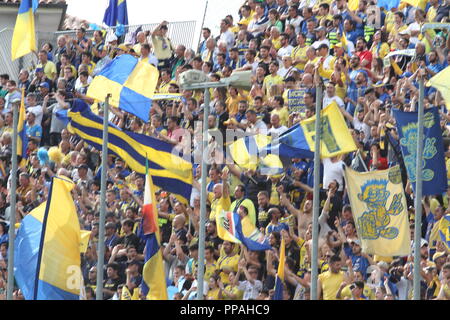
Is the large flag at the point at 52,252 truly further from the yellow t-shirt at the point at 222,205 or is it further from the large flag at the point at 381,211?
the large flag at the point at 381,211

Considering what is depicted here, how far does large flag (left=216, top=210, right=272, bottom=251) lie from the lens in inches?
948

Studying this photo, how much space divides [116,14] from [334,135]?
1475cm

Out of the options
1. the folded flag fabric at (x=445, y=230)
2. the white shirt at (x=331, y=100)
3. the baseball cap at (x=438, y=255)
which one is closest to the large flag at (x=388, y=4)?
the white shirt at (x=331, y=100)

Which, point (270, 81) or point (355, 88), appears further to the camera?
point (270, 81)

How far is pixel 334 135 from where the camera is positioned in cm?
2370

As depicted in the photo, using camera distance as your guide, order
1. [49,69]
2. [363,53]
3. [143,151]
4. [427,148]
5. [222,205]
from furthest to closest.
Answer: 1. [49,69]
2. [363,53]
3. [143,151]
4. [222,205]
5. [427,148]

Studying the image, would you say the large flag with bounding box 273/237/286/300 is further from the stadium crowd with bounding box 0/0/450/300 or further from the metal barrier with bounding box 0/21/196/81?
the metal barrier with bounding box 0/21/196/81

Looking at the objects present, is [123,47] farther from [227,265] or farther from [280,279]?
[280,279]

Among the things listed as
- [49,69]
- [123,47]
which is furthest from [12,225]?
[123,47]

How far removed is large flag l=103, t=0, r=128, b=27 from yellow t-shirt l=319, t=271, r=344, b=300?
15.6 metres

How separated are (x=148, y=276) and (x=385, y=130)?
396 cm

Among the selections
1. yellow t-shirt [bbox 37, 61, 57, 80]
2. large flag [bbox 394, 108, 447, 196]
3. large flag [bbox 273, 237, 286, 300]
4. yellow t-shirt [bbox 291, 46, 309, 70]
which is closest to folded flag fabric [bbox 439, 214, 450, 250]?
large flag [bbox 394, 108, 447, 196]

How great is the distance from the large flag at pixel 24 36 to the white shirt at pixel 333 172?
9.39 meters
